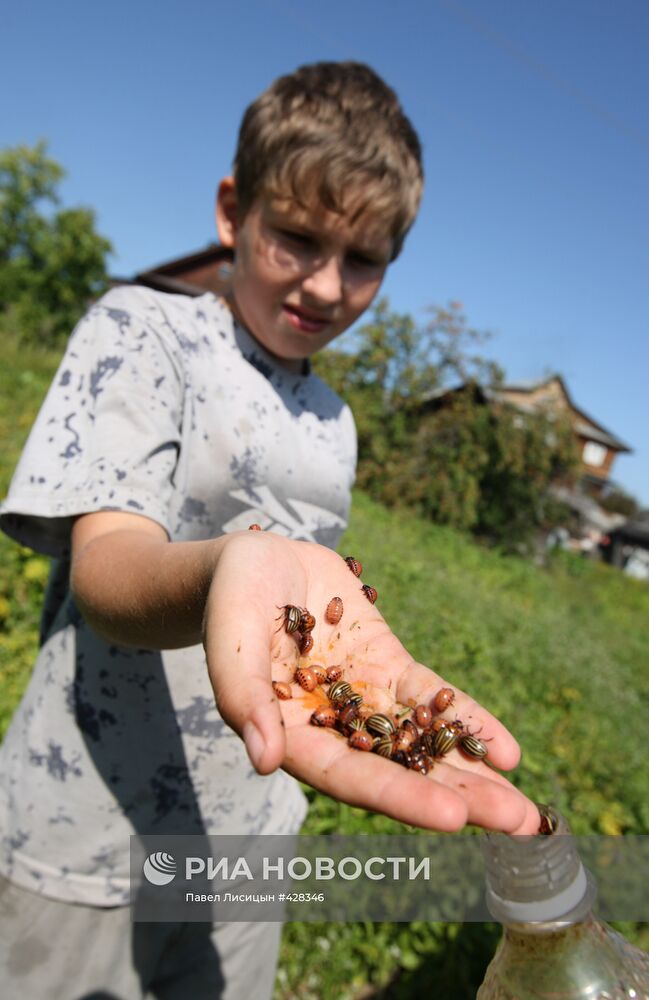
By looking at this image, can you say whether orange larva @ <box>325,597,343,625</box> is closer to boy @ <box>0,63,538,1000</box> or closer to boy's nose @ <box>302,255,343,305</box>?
boy @ <box>0,63,538,1000</box>

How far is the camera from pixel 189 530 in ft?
7.09

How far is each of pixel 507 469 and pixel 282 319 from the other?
21.1 meters

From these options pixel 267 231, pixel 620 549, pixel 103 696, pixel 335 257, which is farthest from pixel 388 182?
pixel 620 549

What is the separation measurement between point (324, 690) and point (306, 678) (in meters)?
0.05

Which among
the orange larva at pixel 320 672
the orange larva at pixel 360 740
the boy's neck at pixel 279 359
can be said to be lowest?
the orange larva at pixel 360 740

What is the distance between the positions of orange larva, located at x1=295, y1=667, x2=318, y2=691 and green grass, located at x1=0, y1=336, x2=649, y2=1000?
5.63ft

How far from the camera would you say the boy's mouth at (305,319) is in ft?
7.92

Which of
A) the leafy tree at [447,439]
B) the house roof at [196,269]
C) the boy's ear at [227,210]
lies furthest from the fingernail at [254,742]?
the house roof at [196,269]

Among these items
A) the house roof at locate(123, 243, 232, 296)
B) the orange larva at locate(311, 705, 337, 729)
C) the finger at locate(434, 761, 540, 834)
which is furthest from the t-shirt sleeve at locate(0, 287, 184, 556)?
the house roof at locate(123, 243, 232, 296)

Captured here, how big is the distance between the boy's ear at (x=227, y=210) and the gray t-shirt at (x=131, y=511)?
450mm

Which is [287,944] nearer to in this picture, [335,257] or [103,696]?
[103,696]

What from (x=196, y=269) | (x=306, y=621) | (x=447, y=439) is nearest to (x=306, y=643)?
(x=306, y=621)

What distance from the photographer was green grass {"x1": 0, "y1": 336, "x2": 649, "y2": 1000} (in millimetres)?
4078

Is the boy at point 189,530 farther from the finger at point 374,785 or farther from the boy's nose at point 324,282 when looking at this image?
the finger at point 374,785
